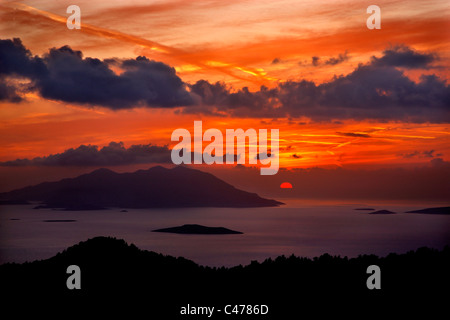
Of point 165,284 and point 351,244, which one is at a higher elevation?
point 165,284

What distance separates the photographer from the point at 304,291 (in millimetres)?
27969

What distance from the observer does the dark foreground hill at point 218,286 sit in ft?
82.1

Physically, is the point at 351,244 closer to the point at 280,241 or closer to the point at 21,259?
the point at 280,241

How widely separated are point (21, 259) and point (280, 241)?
70.7 metres

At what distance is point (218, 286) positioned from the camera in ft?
98.1

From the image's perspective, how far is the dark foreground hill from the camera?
25016mm

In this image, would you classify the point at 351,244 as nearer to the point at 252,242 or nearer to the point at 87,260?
the point at 252,242

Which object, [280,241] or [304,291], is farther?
[280,241]
